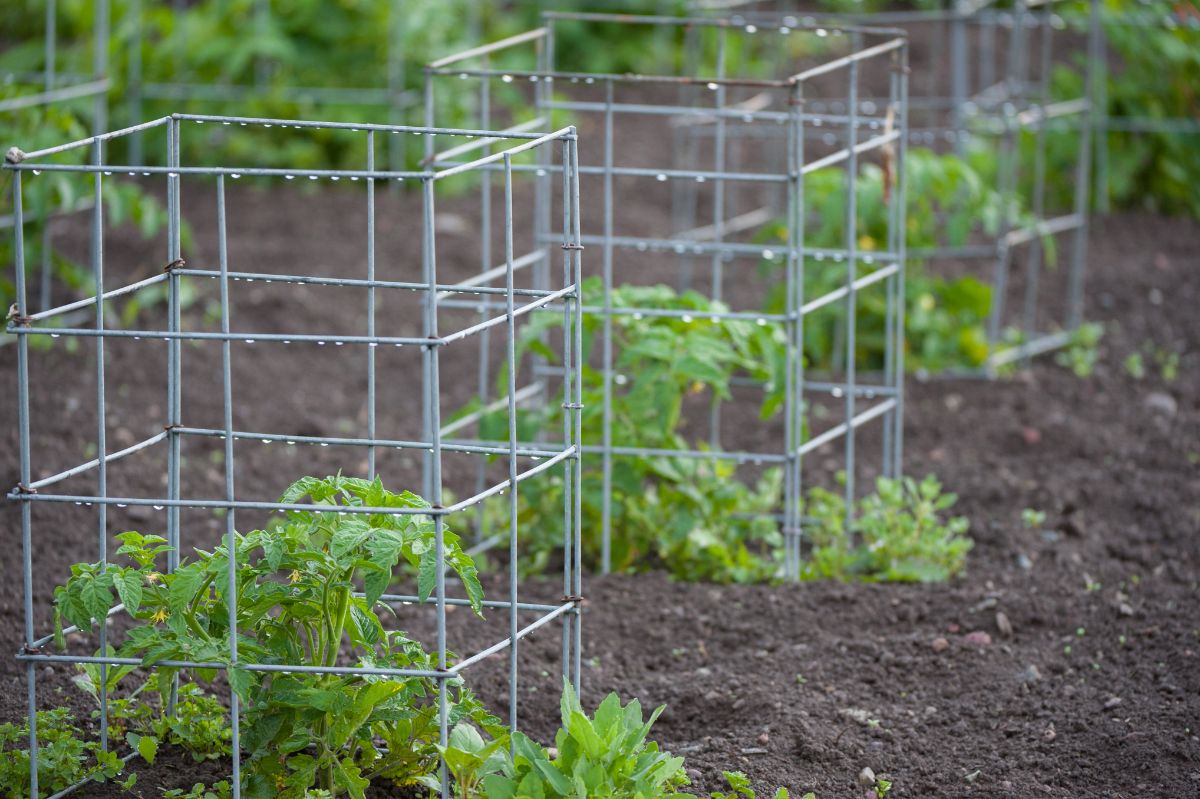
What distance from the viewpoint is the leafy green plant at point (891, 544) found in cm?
481

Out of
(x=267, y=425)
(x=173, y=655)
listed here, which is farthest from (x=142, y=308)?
(x=173, y=655)

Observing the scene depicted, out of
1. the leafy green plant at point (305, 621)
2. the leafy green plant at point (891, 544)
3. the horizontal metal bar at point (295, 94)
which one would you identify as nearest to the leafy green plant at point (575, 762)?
the leafy green plant at point (305, 621)

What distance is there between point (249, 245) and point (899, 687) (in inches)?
205

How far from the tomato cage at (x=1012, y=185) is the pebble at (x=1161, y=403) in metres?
0.64

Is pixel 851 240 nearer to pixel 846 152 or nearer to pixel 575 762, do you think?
pixel 846 152

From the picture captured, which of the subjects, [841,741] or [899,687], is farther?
[899,687]

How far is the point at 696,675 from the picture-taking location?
418 cm

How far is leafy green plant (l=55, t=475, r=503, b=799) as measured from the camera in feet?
9.95

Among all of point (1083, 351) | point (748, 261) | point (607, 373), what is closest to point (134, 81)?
point (748, 261)

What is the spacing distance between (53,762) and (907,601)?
2.60 metres

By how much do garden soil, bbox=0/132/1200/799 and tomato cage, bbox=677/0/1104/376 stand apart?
334 mm

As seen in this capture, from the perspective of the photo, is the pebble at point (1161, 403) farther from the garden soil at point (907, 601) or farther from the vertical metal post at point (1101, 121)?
Result: the vertical metal post at point (1101, 121)

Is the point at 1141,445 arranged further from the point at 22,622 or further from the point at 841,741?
the point at 22,622

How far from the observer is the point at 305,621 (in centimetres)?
319
